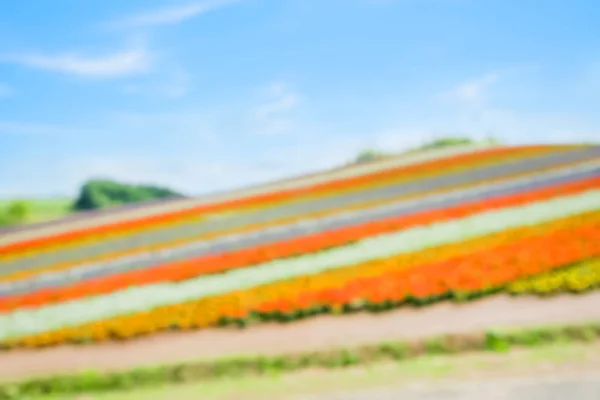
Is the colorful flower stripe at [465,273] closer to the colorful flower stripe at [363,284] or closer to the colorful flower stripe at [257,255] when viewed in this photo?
the colorful flower stripe at [363,284]

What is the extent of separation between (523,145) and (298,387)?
2263 cm

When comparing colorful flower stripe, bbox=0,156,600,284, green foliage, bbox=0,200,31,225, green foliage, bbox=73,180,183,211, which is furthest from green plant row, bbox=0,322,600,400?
green foliage, bbox=73,180,183,211

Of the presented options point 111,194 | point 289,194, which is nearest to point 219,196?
point 289,194

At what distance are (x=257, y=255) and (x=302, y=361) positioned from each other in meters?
5.67

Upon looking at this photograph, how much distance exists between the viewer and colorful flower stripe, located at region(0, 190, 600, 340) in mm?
11820

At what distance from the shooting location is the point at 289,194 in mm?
23391

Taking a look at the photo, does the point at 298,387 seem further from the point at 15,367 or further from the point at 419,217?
the point at 419,217

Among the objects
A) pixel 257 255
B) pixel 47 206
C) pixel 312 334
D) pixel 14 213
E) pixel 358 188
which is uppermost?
pixel 47 206

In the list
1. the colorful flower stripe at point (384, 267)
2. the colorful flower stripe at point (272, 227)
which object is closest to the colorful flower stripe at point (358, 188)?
the colorful flower stripe at point (272, 227)

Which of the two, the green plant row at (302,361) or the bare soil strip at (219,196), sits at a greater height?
the bare soil strip at (219,196)

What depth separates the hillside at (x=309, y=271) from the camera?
10.2m

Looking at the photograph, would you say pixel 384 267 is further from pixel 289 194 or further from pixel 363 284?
pixel 289 194

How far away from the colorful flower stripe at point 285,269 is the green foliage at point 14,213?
18819 millimetres

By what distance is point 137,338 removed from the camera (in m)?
10.7
